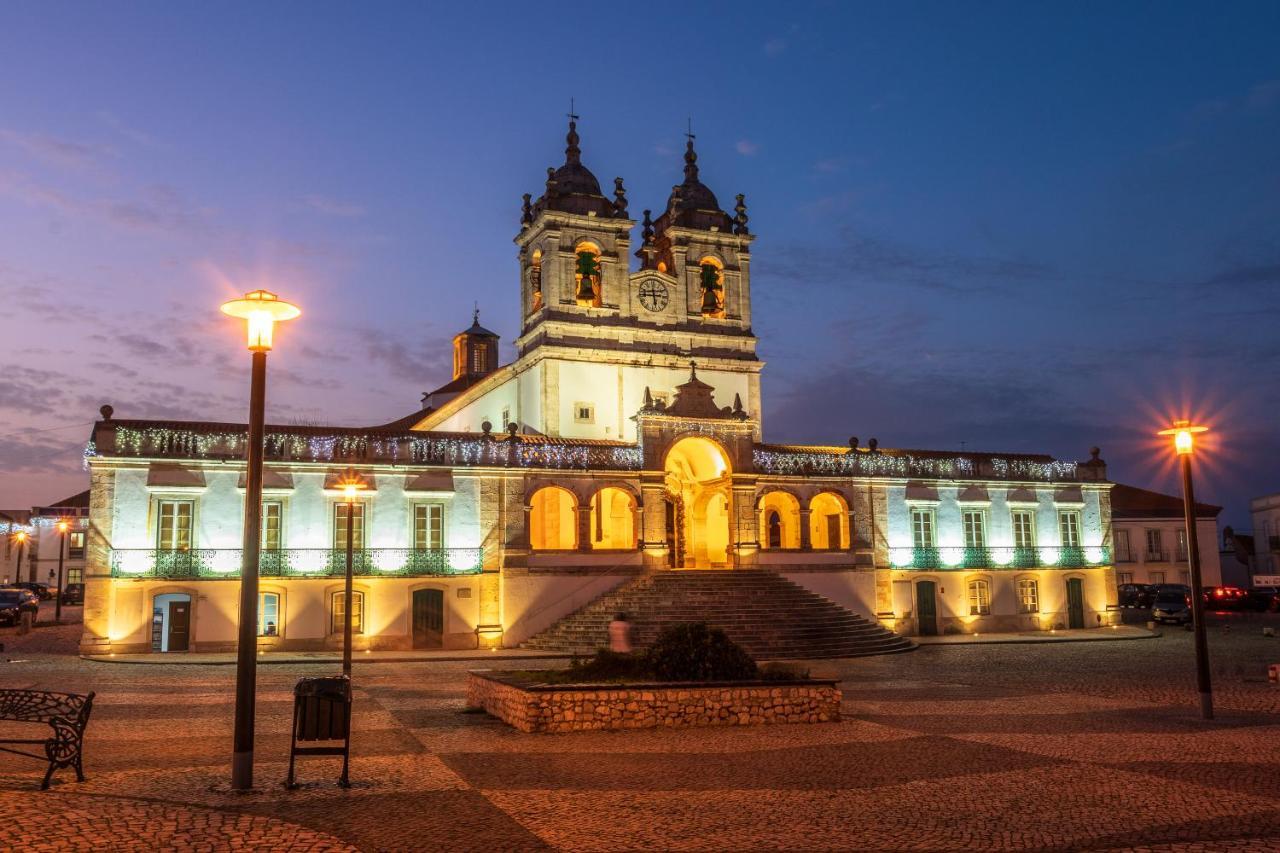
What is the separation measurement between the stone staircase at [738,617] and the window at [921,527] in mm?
5178

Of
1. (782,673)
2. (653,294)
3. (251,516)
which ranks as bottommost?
(782,673)

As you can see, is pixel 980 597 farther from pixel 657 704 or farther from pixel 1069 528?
pixel 657 704

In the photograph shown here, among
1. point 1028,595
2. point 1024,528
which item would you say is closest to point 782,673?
point 1028,595

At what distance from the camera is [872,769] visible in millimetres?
11906

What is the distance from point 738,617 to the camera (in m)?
30.2

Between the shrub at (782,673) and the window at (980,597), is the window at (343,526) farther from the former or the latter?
Answer: the window at (980,597)

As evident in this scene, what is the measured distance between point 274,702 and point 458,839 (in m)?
10.0

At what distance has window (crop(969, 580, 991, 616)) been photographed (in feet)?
124

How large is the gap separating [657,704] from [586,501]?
18.8m

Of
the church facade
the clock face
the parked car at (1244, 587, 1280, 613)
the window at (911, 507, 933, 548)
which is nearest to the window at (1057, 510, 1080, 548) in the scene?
the church facade

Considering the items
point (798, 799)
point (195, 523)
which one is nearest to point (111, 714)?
point (798, 799)

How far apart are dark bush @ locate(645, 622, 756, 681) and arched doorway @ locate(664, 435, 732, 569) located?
20735mm

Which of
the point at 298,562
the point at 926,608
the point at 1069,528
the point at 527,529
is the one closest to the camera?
the point at 298,562

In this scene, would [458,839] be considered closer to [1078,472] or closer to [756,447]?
[756,447]
